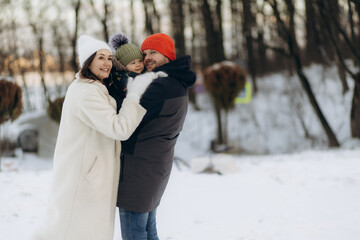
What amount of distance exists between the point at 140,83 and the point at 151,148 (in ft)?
1.28

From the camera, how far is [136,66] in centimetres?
237

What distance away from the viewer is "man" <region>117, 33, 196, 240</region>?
6.95ft

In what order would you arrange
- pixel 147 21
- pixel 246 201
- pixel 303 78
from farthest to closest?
pixel 147 21 → pixel 303 78 → pixel 246 201

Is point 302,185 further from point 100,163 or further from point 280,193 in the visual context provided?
point 100,163

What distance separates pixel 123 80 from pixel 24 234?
7.65ft

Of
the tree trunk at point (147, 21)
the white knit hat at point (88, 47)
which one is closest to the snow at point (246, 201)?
the white knit hat at point (88, 47)

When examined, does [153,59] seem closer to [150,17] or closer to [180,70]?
[180,70]

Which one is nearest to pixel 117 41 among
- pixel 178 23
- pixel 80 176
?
pixel 80 176

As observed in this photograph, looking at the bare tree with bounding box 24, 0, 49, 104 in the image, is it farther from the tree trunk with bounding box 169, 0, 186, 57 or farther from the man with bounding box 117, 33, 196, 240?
the man with bounding box 117, 33, 196, 240

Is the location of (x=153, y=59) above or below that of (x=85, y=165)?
above

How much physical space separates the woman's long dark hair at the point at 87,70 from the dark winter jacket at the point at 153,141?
0.38 metres

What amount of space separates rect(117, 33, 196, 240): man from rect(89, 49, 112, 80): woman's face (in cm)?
30

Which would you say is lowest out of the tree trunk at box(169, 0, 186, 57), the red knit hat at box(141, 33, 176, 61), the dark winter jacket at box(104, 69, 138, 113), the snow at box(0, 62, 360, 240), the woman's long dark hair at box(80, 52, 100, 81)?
the snow at box(0, 62, 360, 240)

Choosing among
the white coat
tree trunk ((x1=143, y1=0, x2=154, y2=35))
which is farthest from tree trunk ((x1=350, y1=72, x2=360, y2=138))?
tree trunk ((x1=143, y1=0, x2=154, y2=35))
